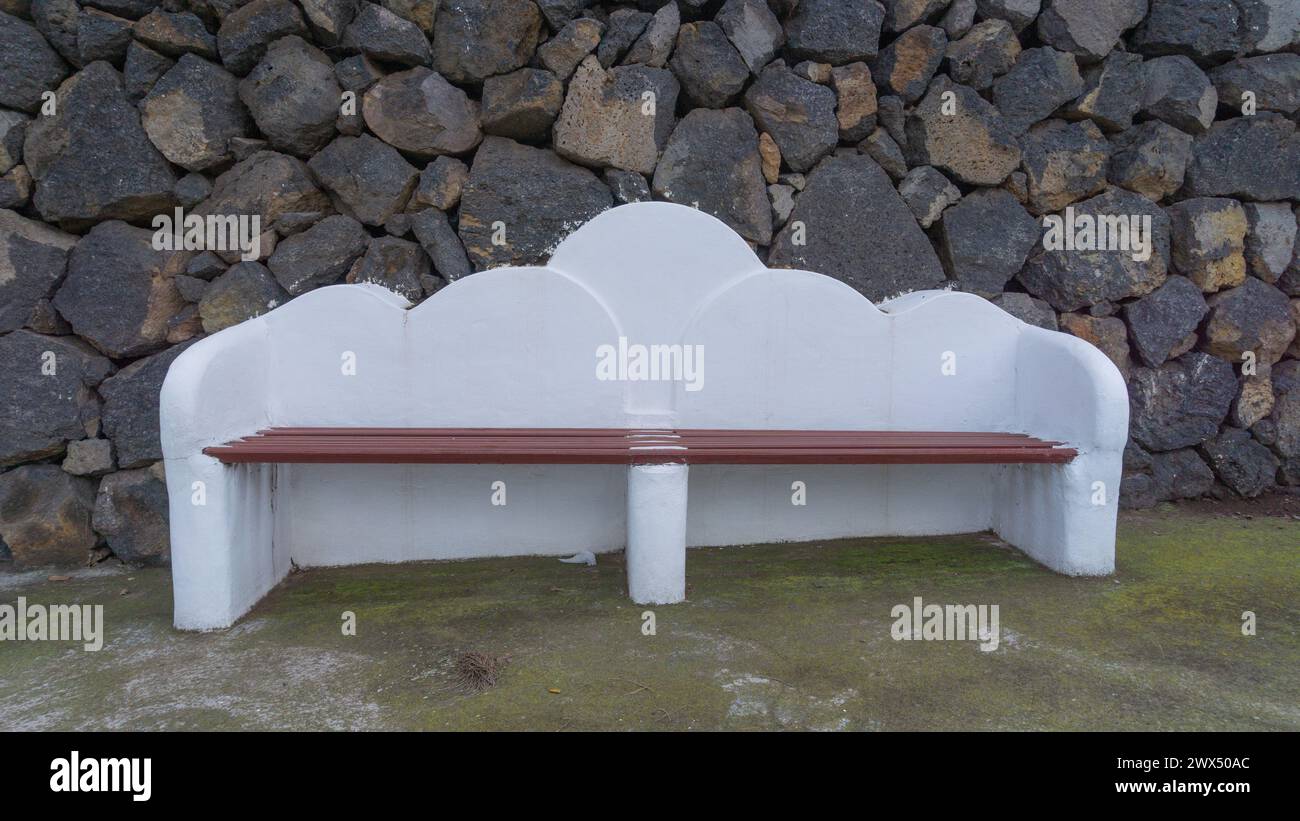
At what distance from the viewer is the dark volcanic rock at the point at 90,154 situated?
14.9 feet

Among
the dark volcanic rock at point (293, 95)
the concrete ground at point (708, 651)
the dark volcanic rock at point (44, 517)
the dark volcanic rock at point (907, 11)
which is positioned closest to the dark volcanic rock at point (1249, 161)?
the dark volcanic rock at point (907, 11)

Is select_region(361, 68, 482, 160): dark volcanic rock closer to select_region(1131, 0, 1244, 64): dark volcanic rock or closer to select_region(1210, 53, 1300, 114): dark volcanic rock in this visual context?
select_region(1131, 0, 1244, 64): dark volcanic rock

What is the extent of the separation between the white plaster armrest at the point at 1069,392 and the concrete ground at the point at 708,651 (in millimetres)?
693

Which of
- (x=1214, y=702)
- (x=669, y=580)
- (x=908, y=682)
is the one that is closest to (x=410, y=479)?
(x=669, y=580)

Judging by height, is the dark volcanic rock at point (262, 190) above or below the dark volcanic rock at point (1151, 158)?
below

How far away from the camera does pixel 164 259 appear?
4.66m

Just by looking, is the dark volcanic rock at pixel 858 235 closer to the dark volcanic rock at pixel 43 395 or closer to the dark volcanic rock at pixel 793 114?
the dark volcanic rock at pixel 793 114

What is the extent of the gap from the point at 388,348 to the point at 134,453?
5.41 ft

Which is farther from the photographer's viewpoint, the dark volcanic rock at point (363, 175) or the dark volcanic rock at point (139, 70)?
the dark volcanic rock at point (363, 175)

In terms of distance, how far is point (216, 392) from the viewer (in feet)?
11.7

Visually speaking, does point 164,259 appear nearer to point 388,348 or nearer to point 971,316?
point 388,348

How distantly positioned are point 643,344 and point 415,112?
196 cm

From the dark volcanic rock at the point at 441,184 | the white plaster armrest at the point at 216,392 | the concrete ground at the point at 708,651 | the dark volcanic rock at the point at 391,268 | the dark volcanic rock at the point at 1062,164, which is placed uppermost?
the dark volcanic rock at the point at 1062,164

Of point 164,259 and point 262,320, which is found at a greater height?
point 164,259
